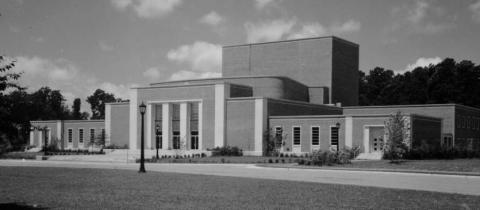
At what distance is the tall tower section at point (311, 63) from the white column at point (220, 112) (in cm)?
1795

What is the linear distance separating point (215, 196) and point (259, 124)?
135ft

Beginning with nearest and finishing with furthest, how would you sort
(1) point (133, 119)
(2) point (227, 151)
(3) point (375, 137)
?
(3) point (375, 137), (2) point (227, 151), (1) point (133, 119)

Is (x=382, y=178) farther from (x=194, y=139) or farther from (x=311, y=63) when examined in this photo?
(x=311, y=63)

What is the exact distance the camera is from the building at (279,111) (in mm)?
54438

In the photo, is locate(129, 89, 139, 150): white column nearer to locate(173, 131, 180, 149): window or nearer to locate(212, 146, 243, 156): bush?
locate(173, 131, 180, 149): window

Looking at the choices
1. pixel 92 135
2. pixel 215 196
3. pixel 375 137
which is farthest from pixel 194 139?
pixel 215 196

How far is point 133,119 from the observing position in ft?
219

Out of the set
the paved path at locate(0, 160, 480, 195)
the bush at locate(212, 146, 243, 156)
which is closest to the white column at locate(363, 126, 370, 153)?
the bush at locate(212, 146, 243, 156)

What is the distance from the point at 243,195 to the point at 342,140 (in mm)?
37664

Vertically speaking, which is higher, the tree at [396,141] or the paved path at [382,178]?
the tree at [396,141]

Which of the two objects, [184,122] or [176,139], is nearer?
[184,122]

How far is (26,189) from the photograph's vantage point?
735 inches

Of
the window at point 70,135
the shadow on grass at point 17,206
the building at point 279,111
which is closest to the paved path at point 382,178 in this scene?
the shadow on grass at point 17,206

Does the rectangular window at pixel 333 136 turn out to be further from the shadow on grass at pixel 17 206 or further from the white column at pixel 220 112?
the shadow on grass at pixel 17 206
